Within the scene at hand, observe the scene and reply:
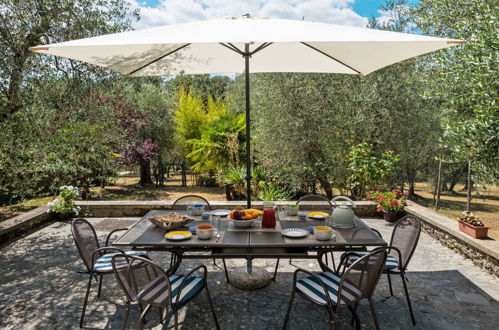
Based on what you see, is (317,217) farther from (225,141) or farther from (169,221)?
(225,141)

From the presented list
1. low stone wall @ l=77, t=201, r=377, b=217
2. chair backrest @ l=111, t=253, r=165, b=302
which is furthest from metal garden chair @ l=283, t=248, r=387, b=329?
low stone wall @ l=77, t=201, r=377, b=217

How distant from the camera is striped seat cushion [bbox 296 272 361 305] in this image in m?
2.59

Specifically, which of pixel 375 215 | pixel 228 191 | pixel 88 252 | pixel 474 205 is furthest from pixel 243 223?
pixel 474 205

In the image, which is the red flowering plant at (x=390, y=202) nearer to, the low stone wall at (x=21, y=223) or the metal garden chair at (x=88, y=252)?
the metal garden chair at (x=88, y=252)

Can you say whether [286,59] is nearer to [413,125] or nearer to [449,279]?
[449,279]

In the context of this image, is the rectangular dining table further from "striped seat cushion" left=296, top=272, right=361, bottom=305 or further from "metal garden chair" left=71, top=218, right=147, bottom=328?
"metal garden chair" left=71, top=218, right=147, bottom=328

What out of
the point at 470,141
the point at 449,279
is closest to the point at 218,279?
the point at 449,279

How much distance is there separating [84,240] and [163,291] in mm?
1024

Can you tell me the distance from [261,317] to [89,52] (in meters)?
2.82

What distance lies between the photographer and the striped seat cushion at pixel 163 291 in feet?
8.42

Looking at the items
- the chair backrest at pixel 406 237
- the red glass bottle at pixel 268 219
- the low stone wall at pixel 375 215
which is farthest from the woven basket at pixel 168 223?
the low stone wall at pixel 375 215

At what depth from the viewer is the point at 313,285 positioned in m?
2.80

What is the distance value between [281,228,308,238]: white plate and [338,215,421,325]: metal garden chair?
49 centimetres

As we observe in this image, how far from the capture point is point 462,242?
15.4 ft
